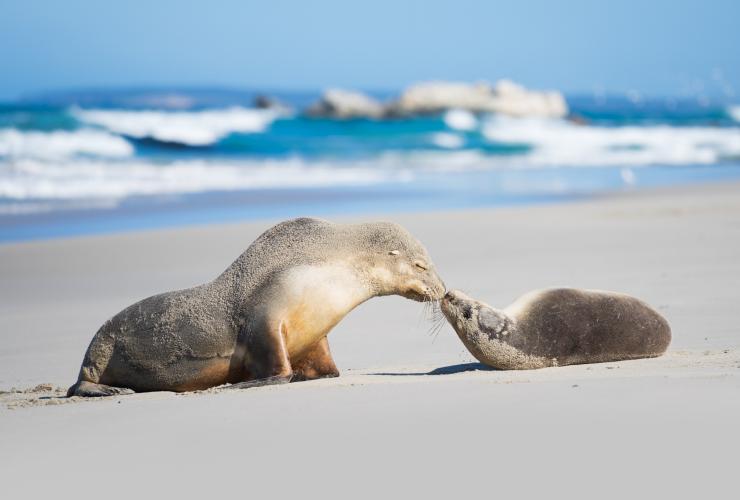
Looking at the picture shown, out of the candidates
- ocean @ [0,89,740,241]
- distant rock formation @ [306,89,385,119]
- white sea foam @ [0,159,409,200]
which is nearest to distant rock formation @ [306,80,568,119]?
distant rock formation @ [306,89,385,119]

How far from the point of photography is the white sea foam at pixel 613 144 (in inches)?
1273

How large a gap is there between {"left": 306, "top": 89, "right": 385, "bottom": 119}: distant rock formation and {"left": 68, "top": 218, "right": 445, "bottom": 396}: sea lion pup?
5593 cm

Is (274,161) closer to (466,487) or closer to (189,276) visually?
(189,276)

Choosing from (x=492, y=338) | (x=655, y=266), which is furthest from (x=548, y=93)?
(x=492, y=338)

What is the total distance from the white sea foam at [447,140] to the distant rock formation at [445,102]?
14.9 m

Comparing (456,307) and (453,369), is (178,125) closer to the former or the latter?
(453,369)

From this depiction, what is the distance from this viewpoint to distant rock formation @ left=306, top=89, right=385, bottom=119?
6231 centimetres

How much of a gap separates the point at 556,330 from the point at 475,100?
2435 inches

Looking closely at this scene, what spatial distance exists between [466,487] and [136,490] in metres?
1.08

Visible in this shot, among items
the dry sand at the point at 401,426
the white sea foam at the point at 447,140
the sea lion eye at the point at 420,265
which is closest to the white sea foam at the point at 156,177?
the dry sand at the point at 401,426

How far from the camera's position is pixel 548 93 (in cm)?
7169

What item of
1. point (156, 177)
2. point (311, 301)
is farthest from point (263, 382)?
point (156, 177)

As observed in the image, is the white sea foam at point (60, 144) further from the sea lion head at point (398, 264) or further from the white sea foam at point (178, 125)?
the sea lion head at point (398, 264)

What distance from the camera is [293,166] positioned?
29359 millimetres
